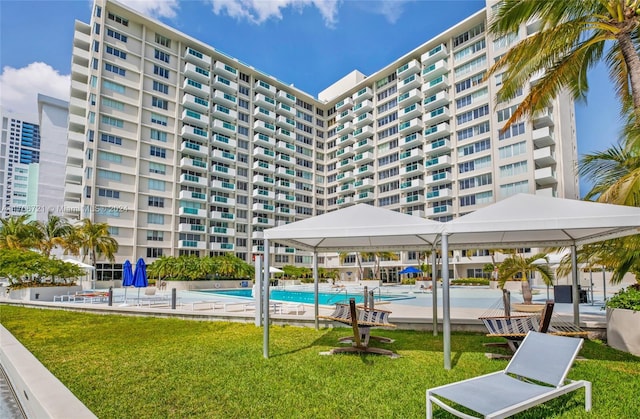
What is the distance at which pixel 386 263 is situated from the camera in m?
63.6

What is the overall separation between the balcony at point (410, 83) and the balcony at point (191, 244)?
38.3 meters

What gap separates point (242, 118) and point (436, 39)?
106 ft

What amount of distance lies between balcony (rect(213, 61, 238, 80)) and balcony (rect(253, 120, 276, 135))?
7.88 metres

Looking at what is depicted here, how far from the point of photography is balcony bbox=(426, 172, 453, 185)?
5659 cm

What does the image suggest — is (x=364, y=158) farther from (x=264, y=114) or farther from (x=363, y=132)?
(x=264, y=114)

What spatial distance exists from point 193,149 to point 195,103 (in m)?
6.79

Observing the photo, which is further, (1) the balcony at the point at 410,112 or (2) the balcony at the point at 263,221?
(2) the balcony at the point at 263,221

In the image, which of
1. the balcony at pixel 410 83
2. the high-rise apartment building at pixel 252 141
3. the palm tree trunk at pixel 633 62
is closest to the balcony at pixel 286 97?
the high-rise apartment building at pixel 252 141

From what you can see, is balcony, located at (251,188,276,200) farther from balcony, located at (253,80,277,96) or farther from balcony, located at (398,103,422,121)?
balcony, located at (398,103,422,121)

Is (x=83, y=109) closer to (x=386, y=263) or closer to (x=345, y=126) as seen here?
(x=345, y=126)

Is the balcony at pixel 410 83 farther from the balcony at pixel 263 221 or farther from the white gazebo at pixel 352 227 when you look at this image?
the white gazebo at pixel 352 227

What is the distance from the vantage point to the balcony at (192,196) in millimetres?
55219

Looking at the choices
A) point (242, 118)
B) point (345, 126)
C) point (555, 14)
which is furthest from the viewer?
point (345, 126)

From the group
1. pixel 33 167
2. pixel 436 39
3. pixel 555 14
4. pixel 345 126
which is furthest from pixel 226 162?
pixel 33 167
